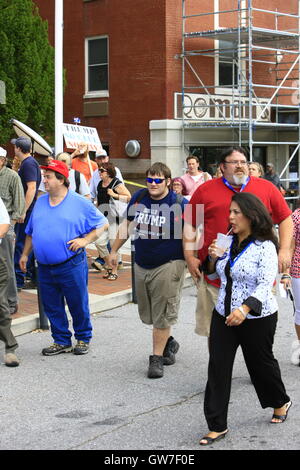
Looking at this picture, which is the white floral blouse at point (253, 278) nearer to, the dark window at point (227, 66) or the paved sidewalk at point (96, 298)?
the paved sidewalk at point (96, 298)

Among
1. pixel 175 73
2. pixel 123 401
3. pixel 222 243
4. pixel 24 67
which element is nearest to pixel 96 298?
pixel 123 401

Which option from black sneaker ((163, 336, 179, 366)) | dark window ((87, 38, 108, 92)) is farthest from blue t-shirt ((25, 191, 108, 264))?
dark window ((87, 38, 108, 92))

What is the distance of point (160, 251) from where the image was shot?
6.79 m

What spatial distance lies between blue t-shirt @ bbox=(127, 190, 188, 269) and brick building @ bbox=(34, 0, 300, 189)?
1411 cm

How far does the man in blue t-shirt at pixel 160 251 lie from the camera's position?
6770 mm

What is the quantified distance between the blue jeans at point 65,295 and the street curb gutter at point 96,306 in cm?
91

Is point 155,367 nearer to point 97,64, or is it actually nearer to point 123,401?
point 123,401

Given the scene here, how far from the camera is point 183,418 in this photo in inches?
219

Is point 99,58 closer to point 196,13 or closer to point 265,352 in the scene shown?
point 196,13

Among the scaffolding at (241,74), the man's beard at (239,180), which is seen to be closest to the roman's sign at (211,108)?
the scaffolding at (241,74)

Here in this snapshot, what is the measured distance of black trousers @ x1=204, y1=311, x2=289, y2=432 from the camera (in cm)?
502

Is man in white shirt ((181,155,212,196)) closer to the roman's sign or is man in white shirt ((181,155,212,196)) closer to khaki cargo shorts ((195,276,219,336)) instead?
khaki cargo shorts ((195,276,219,336))

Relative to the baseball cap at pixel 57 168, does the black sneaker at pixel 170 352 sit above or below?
below

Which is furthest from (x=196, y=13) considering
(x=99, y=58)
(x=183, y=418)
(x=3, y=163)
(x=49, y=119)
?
(x=183, y=418)
